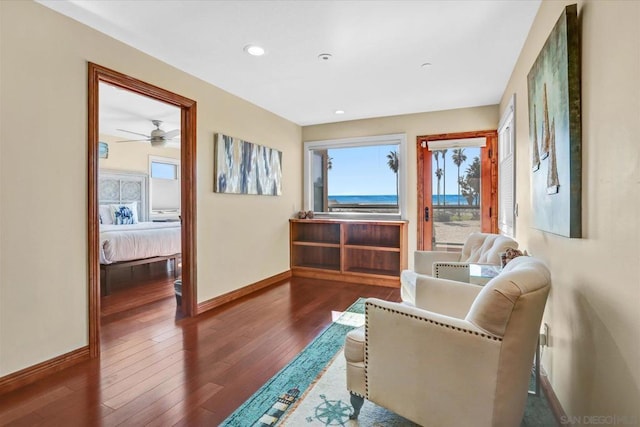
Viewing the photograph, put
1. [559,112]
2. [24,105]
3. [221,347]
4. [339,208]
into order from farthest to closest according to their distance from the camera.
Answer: [339,208]
[221,347]
[24,105]
[559,112]

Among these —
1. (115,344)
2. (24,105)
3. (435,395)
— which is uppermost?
(24,105)

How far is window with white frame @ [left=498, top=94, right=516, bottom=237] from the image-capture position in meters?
3.01

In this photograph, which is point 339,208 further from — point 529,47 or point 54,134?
point 54,134

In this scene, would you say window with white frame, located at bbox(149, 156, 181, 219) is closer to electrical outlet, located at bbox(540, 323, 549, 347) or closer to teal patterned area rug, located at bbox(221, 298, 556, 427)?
teal patterned area rug, located at bbox(221, 298, 556, 427)

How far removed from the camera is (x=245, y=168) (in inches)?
156

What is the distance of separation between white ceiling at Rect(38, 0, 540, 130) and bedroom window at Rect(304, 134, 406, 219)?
3.65 feet

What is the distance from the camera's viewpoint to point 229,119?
12.3 feet

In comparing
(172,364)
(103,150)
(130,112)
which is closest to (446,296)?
(172,364)

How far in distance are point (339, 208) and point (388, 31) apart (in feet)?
10.1

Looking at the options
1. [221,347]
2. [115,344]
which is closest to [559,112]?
[221,347]

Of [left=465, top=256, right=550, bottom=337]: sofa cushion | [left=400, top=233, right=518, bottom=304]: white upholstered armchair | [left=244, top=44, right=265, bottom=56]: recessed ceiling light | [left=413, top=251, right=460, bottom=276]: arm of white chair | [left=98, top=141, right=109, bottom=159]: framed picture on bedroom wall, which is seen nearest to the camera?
[left=465, top=256, right=550, bottom=337]: sofa cushion

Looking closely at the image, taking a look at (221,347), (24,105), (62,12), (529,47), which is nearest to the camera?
(24,105)

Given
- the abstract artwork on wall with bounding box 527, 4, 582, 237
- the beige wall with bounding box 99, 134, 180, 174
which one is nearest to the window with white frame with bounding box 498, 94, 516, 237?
the abstract artwork on wall with bounding box 527, 4, 582, 237

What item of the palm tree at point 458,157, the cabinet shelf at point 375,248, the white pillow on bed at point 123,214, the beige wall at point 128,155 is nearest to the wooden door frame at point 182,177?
the cabinet shelf at point 375,248
